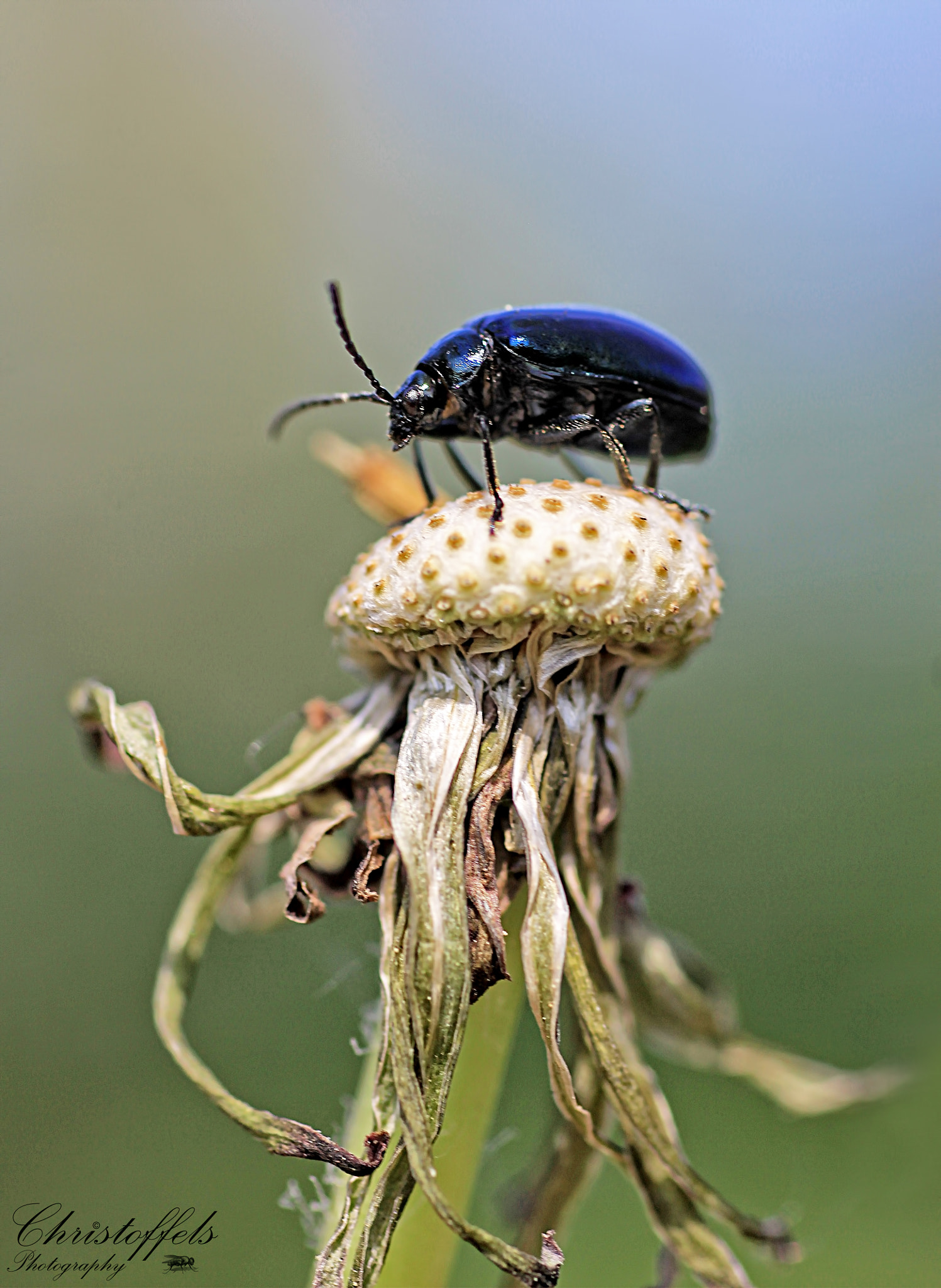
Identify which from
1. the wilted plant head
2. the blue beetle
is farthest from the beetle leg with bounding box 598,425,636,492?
the wilted plant head

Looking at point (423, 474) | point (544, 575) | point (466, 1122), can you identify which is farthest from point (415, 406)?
point (466, 1122)

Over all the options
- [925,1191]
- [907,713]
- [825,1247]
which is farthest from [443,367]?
[907,713]

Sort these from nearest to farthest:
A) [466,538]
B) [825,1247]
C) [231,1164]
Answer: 1. [466,538]
2. [825,1247]
3. [231,1164]

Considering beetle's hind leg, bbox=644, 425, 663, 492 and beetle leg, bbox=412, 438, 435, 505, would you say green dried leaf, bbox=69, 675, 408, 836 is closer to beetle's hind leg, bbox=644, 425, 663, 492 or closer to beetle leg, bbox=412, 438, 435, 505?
beetle leg, bbox=412, 438, 435, 505

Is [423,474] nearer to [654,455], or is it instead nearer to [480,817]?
[654,455]

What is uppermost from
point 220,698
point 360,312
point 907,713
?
point 360,312

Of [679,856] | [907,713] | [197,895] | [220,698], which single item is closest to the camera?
[197,895]

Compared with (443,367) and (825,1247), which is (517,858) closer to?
(443,367)


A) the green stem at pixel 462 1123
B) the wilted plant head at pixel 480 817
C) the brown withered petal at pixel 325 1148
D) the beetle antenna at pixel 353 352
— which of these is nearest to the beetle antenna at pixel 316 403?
the beetle antenna at pixel 353 352

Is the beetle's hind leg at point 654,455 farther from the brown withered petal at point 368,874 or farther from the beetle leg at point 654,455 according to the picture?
the brown withered petal at point 368,874
